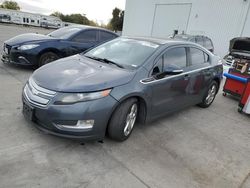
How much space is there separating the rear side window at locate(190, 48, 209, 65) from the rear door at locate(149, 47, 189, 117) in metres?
0.28

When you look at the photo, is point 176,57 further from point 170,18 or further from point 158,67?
point 170,18

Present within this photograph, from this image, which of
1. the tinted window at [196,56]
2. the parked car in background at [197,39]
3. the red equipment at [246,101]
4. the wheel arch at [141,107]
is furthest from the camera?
the parked car in background at [197,39]

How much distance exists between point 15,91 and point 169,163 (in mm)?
3336


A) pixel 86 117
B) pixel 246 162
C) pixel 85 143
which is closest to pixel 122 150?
pixel 85 143

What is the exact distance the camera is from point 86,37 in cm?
644

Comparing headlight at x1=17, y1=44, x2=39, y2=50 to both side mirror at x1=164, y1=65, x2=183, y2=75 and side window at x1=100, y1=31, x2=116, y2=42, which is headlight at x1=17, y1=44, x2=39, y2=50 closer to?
side window at x1=100, y1=31, x2=116, y2=42

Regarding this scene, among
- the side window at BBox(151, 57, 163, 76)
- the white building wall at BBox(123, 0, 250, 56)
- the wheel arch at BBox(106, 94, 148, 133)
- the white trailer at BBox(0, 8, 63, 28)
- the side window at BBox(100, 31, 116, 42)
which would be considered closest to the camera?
the wheel arch at BBox(106, 94, 148, 133)

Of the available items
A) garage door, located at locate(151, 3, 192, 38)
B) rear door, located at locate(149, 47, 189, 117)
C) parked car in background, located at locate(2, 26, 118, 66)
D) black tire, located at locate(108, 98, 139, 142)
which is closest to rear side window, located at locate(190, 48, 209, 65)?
rear door, located at locate(149, 47, 189, 117)

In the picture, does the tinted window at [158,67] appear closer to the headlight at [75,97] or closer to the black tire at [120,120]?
the black tire at [120,120]

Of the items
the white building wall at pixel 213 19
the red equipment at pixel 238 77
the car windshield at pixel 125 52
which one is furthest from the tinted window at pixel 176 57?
the white building wall at pixel 213 19

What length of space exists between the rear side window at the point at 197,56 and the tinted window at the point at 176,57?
11.1 inches

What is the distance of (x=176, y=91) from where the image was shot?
11.7ft

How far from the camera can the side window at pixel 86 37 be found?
6.23 m

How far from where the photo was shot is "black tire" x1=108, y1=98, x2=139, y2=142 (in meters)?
2.70
